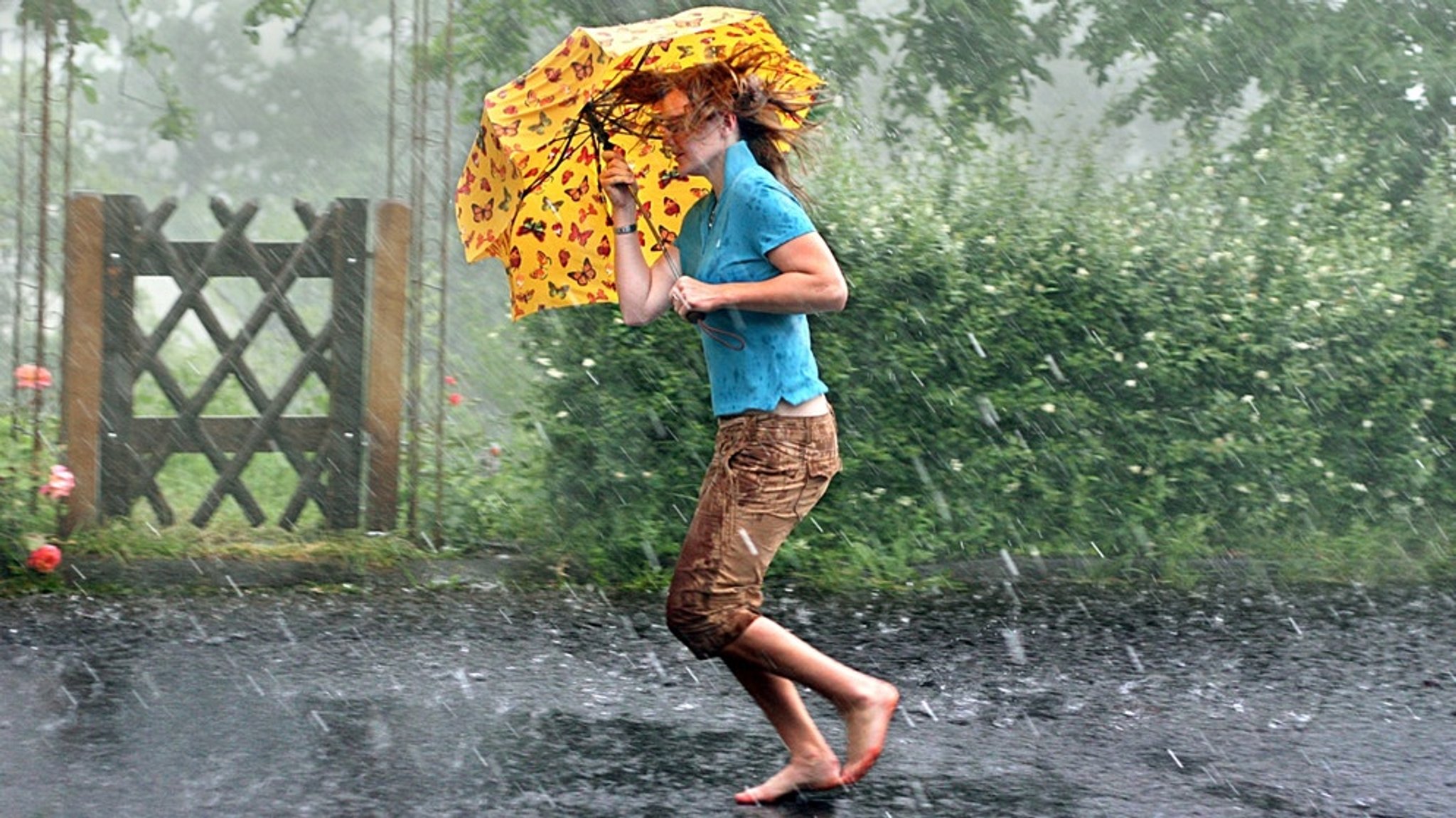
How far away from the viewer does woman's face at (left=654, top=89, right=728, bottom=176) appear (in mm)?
4258

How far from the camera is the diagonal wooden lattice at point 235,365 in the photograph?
23.9ft

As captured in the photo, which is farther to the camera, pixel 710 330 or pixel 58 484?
pixel 58 484

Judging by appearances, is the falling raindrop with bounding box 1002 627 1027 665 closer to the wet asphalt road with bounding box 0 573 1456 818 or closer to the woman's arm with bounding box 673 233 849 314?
the wet asphalt road with bounding box 0 573 1456 818

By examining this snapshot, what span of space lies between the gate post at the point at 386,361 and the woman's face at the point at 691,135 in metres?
3.35

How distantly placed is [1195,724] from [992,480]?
2501 mm

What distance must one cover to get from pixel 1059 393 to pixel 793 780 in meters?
3.83

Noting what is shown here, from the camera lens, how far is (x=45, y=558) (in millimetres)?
6797

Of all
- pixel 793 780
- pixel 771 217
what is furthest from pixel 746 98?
pixel 793 780

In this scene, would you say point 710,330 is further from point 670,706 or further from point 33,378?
point 33,378

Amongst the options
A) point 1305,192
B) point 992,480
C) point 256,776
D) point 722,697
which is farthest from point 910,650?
point 1305,192

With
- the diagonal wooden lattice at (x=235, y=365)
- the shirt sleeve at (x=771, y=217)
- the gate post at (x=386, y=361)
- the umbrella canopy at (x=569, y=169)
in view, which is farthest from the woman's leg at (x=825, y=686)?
the diagonal wooden lattice at (x=235, y=365)

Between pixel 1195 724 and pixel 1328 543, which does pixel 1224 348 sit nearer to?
pixel 1328 543

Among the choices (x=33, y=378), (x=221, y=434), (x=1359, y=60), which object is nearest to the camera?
(x=33, y=378)

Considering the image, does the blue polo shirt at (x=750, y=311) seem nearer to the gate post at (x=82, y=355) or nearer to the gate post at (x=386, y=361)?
the gate post at (x=386, y=361)
